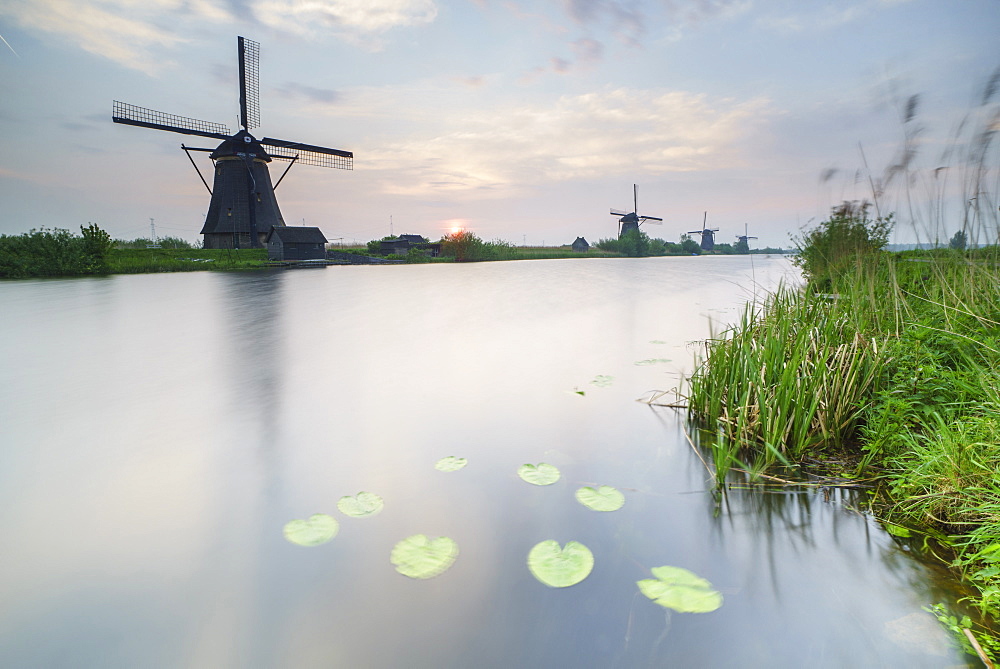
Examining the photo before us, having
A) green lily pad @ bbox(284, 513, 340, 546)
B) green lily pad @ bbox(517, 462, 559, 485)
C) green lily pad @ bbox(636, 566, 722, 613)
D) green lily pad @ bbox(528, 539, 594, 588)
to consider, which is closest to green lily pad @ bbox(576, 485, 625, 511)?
green lily pad @ bbox(517, 462, 559, 485)

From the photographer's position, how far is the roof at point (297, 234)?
30734mm

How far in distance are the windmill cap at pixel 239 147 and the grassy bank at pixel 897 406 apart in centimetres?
3241

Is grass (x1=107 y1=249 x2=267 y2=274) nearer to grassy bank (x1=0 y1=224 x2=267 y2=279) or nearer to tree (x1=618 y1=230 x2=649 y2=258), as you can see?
grassy bank (x1=0 y1=224 x2=267 y2=279)

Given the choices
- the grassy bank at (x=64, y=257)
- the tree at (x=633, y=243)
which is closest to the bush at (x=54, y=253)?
the grassy bank at (x=64, y=257)

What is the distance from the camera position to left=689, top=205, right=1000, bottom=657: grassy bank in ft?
6.13

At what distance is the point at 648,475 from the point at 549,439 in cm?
71

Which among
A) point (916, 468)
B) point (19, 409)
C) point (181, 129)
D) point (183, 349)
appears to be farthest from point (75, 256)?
point (916, 468)

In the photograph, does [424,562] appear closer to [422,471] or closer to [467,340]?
[422,471]

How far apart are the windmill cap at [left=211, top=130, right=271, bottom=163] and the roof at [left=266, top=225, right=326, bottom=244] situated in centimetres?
446

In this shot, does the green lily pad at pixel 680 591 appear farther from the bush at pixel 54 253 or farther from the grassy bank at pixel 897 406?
the bush at pixel 54 253

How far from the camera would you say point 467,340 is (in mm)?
6754

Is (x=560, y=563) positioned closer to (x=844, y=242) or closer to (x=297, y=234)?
(x=844, y=242)

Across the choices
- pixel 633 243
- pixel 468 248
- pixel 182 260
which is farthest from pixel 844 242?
pixel 633 243

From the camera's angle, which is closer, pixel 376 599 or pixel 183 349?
pixel 376 599
